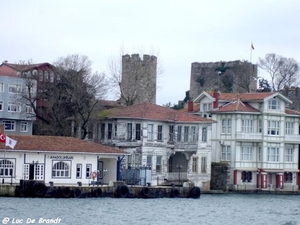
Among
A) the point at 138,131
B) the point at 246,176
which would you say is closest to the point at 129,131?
the point at 138,131

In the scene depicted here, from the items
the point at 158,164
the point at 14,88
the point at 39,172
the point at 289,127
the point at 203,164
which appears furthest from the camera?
the point at 289,127

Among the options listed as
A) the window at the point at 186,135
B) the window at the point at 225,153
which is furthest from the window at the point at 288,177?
the window at the point at 186,135

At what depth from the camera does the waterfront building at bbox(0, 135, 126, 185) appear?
222 ft

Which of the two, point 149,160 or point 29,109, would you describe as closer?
point 149,160

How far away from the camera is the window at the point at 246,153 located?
3497 inches

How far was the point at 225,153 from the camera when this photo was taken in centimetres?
8900

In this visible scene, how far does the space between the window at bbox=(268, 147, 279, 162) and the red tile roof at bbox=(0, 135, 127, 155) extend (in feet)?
70.4

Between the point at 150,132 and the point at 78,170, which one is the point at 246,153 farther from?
the point at 78,170

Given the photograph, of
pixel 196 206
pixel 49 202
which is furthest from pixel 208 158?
pixel 49 202

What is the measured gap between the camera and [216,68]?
365 ft

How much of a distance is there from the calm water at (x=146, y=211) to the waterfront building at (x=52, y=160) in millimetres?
6325

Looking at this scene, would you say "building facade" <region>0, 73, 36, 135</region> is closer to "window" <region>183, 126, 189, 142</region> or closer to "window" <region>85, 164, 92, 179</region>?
"window" <region>183, 126, 189, 142</region>

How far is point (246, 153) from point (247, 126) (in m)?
2.35

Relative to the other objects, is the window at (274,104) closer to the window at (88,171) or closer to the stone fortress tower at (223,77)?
the stone fortress tower at (223,77)
